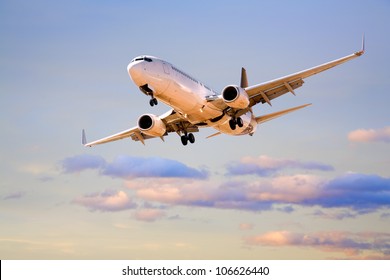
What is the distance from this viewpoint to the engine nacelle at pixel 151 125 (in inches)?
1934

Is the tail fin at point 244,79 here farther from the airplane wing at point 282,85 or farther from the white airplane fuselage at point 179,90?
the airplane wing at point 282,85

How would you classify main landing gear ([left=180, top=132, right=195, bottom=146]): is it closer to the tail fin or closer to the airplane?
the airplane

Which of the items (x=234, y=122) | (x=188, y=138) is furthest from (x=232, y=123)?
(x=188, y=138)

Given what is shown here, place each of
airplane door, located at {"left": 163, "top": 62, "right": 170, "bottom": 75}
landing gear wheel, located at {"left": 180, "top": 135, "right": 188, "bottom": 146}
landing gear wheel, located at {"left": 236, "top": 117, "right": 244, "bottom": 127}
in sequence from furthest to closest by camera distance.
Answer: landing gear wheel, located at {"left": 180, "top": 135, "right": 188, "bottom": 146}, landing gear wheel, located at {"left": 236, "top": 117, "right": 244, "bottom": 127}, airplane door, located at {"left": 163, "top": 62, "right": 170, "bottom": 75}

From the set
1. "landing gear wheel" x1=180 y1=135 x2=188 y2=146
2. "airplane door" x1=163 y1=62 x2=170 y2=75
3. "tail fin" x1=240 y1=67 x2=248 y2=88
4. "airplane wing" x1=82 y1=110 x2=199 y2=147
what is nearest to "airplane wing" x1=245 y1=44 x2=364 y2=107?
"tail fin" x1=240 y1=67 x2=248 y2=88

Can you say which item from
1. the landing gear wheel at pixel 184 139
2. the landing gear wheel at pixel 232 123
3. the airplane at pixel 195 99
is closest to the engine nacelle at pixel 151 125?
the airplane at pixel 195 99

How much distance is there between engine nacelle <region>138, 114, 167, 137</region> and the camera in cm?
4912

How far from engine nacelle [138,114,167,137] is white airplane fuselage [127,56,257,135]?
9.24ft

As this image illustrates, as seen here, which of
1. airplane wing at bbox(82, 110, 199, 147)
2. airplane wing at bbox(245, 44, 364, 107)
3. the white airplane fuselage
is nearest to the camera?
the white airplane fuselage

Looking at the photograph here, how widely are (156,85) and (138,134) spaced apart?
11498 millimetres

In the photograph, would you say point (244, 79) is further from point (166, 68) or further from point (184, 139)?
point (166, 68)

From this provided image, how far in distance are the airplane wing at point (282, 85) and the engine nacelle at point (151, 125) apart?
7067mm

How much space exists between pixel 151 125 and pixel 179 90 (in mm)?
6150

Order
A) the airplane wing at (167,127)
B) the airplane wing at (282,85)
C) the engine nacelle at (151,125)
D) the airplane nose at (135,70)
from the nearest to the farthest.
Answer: the airplane nose at (135,70) → the airplane wing at (282,85) → the engine nacelle at (151,125) → the airplane wing at (167,127)
